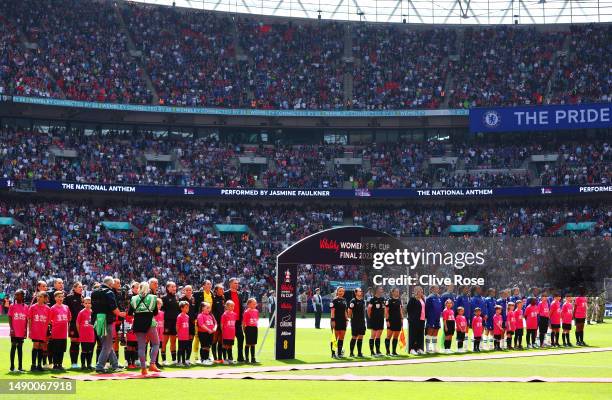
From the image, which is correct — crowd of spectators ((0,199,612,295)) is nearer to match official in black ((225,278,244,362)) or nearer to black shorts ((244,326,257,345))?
match official in black ((225,278,244,362))

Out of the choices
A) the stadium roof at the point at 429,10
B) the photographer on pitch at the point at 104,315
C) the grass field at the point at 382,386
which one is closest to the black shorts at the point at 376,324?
the grass field at the point at 382,386

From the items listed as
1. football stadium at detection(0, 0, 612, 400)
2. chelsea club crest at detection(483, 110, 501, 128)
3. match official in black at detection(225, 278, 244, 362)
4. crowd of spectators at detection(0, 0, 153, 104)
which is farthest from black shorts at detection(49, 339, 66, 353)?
chelsea club crest at detection(483, 110, 501, 128)

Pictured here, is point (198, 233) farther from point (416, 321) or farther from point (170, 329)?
point (170, 329)

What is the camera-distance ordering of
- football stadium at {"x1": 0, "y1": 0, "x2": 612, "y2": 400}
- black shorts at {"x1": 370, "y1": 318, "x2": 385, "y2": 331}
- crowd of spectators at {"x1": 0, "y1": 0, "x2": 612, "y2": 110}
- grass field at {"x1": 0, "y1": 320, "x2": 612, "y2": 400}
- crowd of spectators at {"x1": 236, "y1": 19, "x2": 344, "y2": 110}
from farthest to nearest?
1. crowd of spectators at {"x1": 236, "y1": 19, "x2": 344, "y2": 110}
2. crowd of spectators at {"x1": 0, "y1": 0, "x2": 612, "y2": 110}
3. football stadium at {"x1": 0, "y1": 0, "x2": 612, "y2": 400}
4. black shorts at {"x1": 370, "y1": 318, "x2": 385, "y2": 331}
5. grass field at {"x1": 0, "y1": 320, "x2": 612, "y2": 400}

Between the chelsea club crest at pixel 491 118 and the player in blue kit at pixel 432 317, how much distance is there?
42.8 m

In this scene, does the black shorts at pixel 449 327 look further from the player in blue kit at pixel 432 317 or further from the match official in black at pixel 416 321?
the match official in black at pixel 416 321

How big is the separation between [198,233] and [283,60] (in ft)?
56.6

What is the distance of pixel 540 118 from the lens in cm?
6894

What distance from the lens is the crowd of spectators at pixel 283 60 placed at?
69062mm

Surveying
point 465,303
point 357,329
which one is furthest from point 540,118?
point 357,329

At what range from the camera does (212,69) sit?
73.1 meters

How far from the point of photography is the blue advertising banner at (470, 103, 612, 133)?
6781cm

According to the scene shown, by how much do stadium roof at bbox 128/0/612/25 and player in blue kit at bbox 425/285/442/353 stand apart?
5067 centimetres

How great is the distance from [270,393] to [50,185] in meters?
48.4
